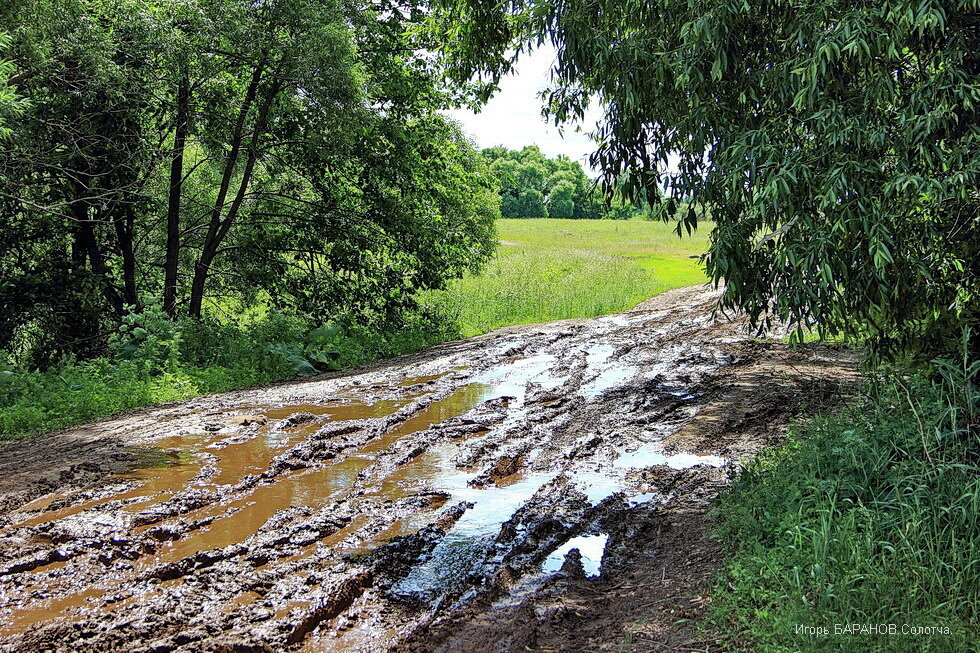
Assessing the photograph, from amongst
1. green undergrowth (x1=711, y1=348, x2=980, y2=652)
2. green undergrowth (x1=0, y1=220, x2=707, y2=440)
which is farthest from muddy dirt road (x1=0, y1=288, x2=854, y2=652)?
green undergrowth (x1=0, y1=220, x2=707, y2=440)

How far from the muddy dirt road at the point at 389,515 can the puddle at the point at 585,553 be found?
0.02 metres

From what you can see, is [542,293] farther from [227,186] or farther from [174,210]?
[174,210]

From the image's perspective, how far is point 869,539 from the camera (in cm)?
369

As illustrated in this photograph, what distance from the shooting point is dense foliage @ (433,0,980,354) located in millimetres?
3947

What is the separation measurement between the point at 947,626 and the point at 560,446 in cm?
444

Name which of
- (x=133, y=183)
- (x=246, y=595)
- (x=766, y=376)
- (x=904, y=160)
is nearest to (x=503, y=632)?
(x=246, y=595)

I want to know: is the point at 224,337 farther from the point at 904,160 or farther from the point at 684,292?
the point at 684,292

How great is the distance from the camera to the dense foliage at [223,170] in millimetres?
10906

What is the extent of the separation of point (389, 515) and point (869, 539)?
11.0 ft

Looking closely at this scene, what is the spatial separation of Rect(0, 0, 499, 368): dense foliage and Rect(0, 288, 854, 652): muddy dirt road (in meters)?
4.74

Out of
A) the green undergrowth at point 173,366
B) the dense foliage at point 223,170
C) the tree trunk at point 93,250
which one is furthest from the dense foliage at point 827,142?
the tree trunk at point 93,250

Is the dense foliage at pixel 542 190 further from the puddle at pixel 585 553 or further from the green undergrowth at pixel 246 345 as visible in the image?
the puddle at pixel 585 553

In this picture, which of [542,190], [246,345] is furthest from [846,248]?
[542,190]

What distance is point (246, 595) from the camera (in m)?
4.23
